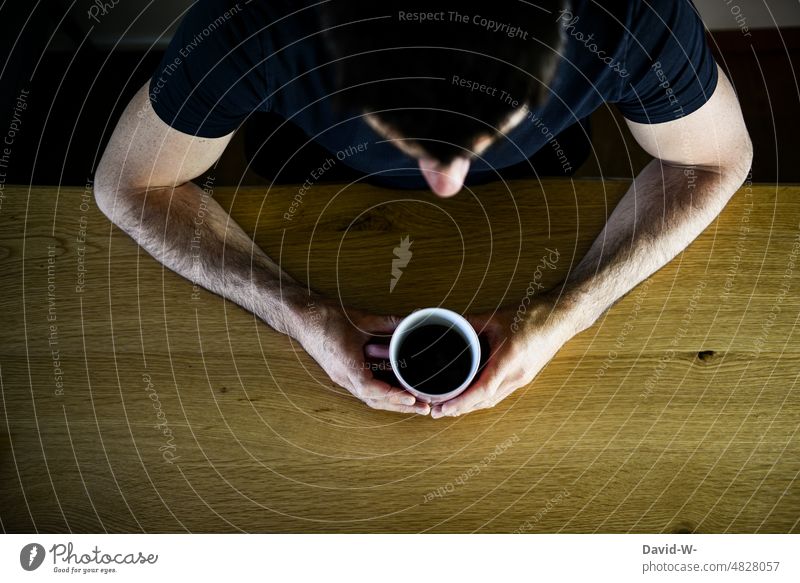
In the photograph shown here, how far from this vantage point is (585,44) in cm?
53

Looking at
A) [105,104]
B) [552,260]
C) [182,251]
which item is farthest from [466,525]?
[105,104]

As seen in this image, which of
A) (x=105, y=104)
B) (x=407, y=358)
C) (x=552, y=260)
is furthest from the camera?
(x=105, y=104)

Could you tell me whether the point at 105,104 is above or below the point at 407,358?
above

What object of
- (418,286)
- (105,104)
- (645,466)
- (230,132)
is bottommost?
(645,466)

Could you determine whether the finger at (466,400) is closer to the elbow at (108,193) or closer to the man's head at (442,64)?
the man's head at (442,64)

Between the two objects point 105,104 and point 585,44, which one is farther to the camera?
point 105,104

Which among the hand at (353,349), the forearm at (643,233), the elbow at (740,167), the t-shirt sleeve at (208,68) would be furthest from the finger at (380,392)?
the elbow at (740,167)

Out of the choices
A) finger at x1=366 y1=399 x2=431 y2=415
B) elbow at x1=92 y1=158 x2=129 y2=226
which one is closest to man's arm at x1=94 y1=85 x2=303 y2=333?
elbow at x1=92 y1=158 x2=129 y2=226

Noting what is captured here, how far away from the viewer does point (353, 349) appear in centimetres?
51

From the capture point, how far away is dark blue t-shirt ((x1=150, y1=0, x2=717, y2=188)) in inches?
19.8

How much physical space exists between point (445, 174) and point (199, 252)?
0.86 feet

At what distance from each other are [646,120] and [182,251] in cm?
49

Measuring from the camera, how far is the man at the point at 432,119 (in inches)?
19.8

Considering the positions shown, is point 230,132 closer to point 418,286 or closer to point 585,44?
point 418,286
